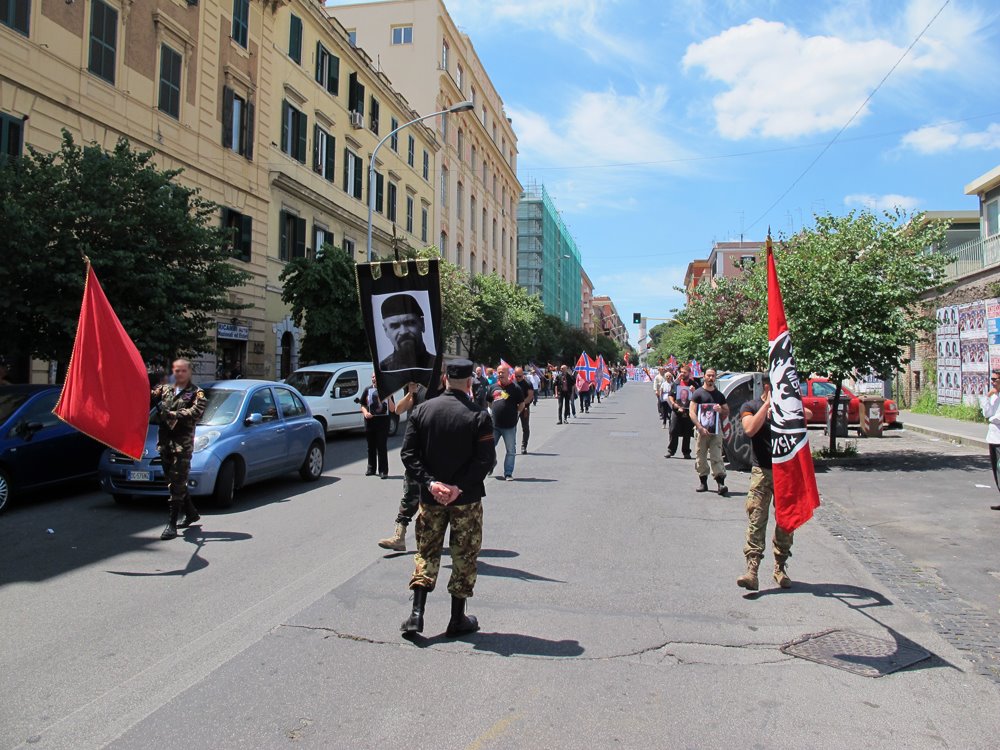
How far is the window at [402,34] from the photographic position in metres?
51.3

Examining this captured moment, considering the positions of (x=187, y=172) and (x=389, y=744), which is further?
(x=187, y=172)

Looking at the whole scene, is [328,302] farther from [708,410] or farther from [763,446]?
[763,446]

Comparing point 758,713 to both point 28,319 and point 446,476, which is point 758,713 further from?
point 28,319

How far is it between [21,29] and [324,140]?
15727 millimetres

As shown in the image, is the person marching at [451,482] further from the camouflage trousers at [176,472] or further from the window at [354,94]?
the window at [354,94]

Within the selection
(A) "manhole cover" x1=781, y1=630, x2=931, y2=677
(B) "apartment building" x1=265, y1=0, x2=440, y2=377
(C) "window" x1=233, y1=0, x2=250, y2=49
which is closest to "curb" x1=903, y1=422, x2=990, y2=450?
(A) "manhole cover" x1=781, y1=630, x2=931, y2=677

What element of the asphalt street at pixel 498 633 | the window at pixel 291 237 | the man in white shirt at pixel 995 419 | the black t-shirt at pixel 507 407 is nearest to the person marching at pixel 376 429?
the black t-shirt at pixel 507 407

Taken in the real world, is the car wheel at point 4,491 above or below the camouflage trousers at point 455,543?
below

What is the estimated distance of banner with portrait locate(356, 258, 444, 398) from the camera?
6.62 metres

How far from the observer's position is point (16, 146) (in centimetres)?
1673

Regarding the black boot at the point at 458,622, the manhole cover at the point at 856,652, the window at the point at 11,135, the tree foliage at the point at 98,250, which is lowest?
the manhole cover at the point at 856,652

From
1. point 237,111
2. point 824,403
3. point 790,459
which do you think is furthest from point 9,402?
point 824,403

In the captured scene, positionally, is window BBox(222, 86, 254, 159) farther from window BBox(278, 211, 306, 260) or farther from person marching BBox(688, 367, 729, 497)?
person marching BBox(688, 367, 729, 497)

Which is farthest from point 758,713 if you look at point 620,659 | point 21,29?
point 21,29
